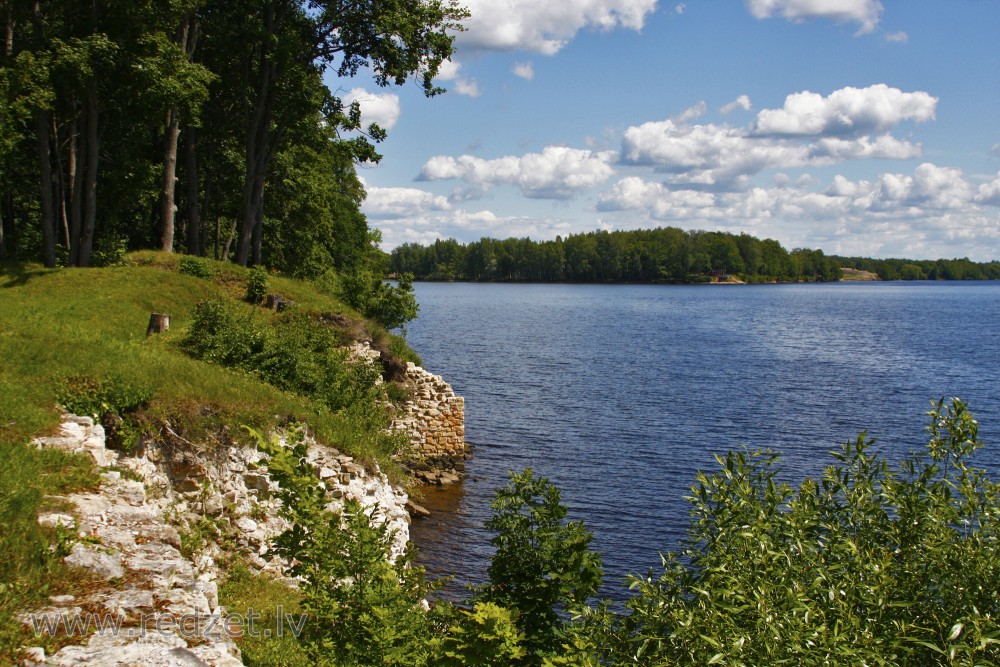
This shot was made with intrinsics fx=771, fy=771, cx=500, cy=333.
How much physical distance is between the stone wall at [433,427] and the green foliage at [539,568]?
60.4 ft

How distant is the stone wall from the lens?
94.6 ft

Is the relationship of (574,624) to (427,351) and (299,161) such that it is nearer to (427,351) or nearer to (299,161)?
(299,161)

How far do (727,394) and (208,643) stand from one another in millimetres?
39346

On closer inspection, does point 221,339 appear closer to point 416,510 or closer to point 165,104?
point 416,510

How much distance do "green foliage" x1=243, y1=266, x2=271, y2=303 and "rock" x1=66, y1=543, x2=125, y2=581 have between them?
66.1 ft

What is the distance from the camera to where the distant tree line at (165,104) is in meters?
27.4

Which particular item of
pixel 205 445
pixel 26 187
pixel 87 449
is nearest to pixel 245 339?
pixel 205 445

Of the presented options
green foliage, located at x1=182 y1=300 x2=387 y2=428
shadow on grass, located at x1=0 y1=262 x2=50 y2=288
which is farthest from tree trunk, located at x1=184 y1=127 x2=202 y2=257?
green foliage, located at x1=182 y1=300 x2=387 y2=428

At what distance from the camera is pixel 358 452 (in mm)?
18156

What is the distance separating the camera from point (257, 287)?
93.9 ft

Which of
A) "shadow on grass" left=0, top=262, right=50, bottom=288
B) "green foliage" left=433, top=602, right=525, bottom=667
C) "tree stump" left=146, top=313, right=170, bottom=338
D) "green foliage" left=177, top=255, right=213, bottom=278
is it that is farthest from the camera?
"green foliage" left=177, top=255, right=213, bottom=278

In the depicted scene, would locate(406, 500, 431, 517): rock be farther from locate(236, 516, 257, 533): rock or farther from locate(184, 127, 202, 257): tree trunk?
locate(184, 127, 202, 257): tree trunk

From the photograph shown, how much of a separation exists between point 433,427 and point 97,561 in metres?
21.3

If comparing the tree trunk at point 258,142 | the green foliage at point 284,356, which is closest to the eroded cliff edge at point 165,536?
the green foliage at point 284,356
